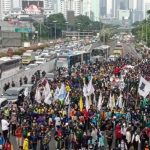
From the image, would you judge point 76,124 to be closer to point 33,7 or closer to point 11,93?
point 11,93

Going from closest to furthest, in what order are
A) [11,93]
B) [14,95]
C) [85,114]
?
[85,114] < [14,95] < [11,93]

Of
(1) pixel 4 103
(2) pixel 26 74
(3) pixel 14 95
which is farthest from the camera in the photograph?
(2) pixel 26 74

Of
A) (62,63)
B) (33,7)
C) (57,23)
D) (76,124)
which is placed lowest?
(62,63)

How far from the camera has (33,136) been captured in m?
17.8

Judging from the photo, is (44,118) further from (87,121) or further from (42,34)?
(42,34)

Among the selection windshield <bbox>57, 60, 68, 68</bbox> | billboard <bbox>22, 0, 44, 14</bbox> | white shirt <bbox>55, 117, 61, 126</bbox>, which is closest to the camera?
white shirt <bbox>55, 117, 61, 126</bbox>

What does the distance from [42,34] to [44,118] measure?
12352 cm

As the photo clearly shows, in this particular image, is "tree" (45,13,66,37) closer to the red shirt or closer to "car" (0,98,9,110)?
"car" (0,98,9,110)

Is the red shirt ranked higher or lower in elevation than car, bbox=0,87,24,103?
higher

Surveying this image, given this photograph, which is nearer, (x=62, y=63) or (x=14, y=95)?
(x=14, y=95)

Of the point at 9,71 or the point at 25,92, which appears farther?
the point at 9,71

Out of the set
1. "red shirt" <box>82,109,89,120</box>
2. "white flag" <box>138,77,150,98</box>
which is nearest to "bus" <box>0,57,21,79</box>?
"red shirt" <box>82,109,89,120</box>

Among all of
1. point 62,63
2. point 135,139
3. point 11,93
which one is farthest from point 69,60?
point 135,139

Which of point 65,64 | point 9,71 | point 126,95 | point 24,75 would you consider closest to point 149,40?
point 65,64
